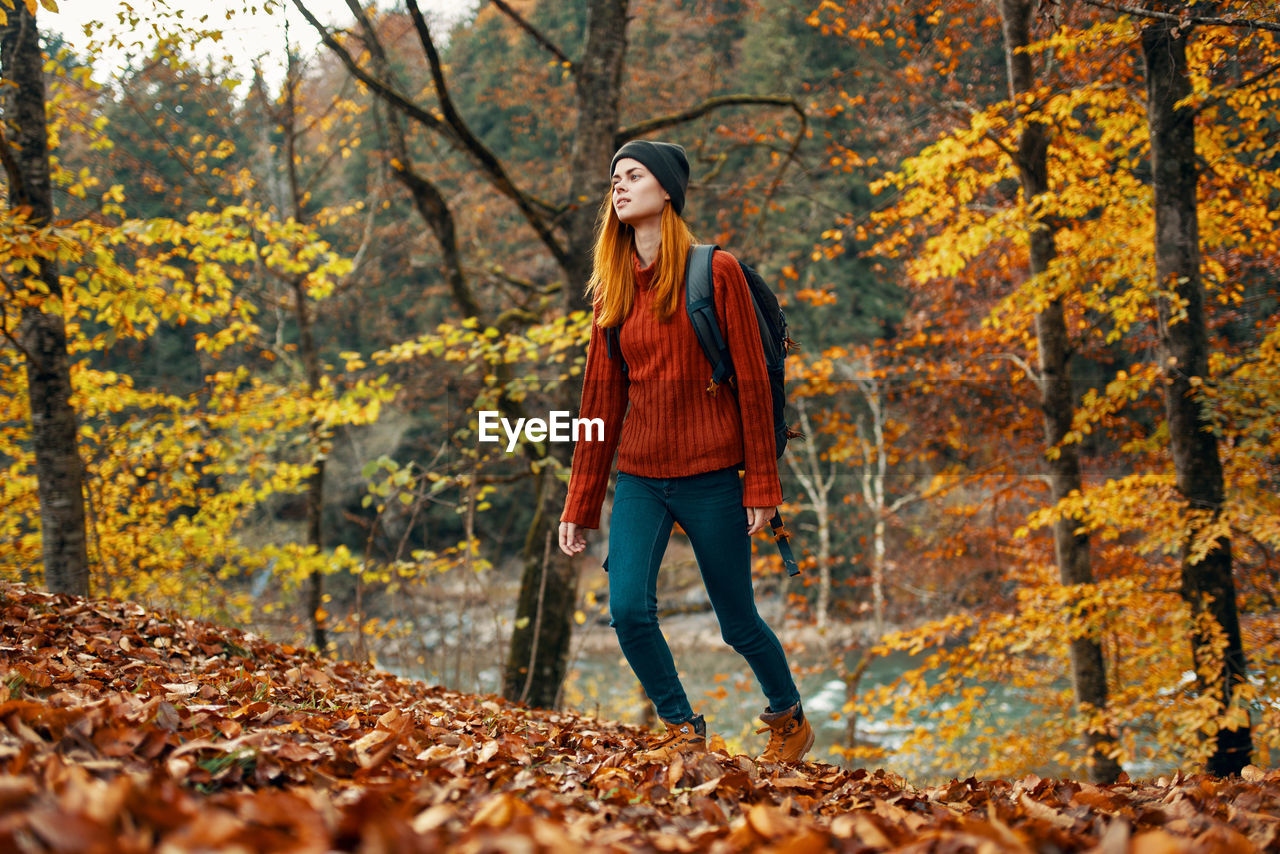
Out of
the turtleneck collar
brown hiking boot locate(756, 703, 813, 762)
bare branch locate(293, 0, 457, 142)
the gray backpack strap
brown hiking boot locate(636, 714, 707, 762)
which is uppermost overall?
bare branch locate(293, 0, 457, 142)

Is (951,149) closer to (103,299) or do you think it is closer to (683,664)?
(103,299)

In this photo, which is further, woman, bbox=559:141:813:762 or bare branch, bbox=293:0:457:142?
bare branch, bbox=293:0:457:142

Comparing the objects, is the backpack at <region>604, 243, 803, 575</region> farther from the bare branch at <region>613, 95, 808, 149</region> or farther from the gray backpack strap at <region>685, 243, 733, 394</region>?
the bare branch at <region>613, 95, 808, 149</region>

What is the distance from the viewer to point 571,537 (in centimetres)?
304

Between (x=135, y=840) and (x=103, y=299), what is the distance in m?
4.68

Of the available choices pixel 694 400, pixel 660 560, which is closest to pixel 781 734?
pixel 660 560

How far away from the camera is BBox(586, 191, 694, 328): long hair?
284 cm

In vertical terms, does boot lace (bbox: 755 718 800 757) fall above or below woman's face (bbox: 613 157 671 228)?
below

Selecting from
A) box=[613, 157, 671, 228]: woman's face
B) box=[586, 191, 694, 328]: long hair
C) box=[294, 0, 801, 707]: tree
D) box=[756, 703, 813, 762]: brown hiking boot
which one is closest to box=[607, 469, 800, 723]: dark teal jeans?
box=[756, 703, 813, 762]: brown hiking boot

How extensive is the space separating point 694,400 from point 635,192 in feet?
2.51

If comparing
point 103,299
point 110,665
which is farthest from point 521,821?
point 103,299

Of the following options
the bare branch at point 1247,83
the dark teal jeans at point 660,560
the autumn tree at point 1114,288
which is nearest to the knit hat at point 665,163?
the dark teal jeans at point 660,560

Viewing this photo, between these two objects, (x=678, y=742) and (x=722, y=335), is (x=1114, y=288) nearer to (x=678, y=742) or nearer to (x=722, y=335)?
(x=722, y=335)

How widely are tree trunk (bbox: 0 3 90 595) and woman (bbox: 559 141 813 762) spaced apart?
13.2 feet
